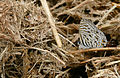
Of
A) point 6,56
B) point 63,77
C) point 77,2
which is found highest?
point 77,2

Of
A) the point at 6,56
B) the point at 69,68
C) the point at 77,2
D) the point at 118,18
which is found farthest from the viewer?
the point at 77,2

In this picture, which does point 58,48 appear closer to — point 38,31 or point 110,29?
point 38,31

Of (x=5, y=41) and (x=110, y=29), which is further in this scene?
(x=110, y=29)

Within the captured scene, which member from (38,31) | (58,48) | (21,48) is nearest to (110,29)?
(58,48)

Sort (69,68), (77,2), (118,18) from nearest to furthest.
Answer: (69,68), (118,18), (77,2)
